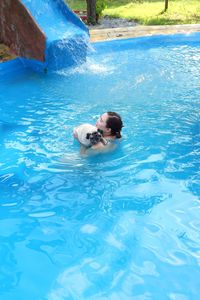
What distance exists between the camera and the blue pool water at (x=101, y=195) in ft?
9.51

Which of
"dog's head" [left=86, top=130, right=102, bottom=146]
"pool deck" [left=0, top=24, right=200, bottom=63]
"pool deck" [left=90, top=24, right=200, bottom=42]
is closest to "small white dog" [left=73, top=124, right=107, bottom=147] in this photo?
"dog's head" [left=86, top=130, right=102, bottom=146]

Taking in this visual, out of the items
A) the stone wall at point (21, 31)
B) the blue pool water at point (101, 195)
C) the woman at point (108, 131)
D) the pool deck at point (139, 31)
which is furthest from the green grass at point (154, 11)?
the woman at point (108, 131)

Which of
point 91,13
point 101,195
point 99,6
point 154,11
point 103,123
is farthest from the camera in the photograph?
point 154,11

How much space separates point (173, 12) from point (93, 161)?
946 cm

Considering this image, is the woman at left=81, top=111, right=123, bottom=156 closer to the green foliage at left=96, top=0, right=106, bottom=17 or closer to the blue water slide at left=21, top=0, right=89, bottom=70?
the blue water slide at left=21, top=0, right=89, bottom=70

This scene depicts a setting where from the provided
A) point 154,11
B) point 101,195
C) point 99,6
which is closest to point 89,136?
point 101,195

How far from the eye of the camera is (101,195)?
382 centimetres

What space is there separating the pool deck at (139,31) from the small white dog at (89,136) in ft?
17.2

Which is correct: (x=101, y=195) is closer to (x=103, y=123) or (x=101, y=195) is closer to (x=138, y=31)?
(x=103, y=123)

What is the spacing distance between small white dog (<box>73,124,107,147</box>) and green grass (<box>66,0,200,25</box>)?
7.55 metres

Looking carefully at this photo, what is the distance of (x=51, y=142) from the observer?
481 cm

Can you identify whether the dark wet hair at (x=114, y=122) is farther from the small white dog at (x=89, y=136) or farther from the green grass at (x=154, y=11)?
the green grass at (x=154, y=11)

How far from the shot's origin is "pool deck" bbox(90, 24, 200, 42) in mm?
9227

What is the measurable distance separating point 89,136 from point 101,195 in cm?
70
